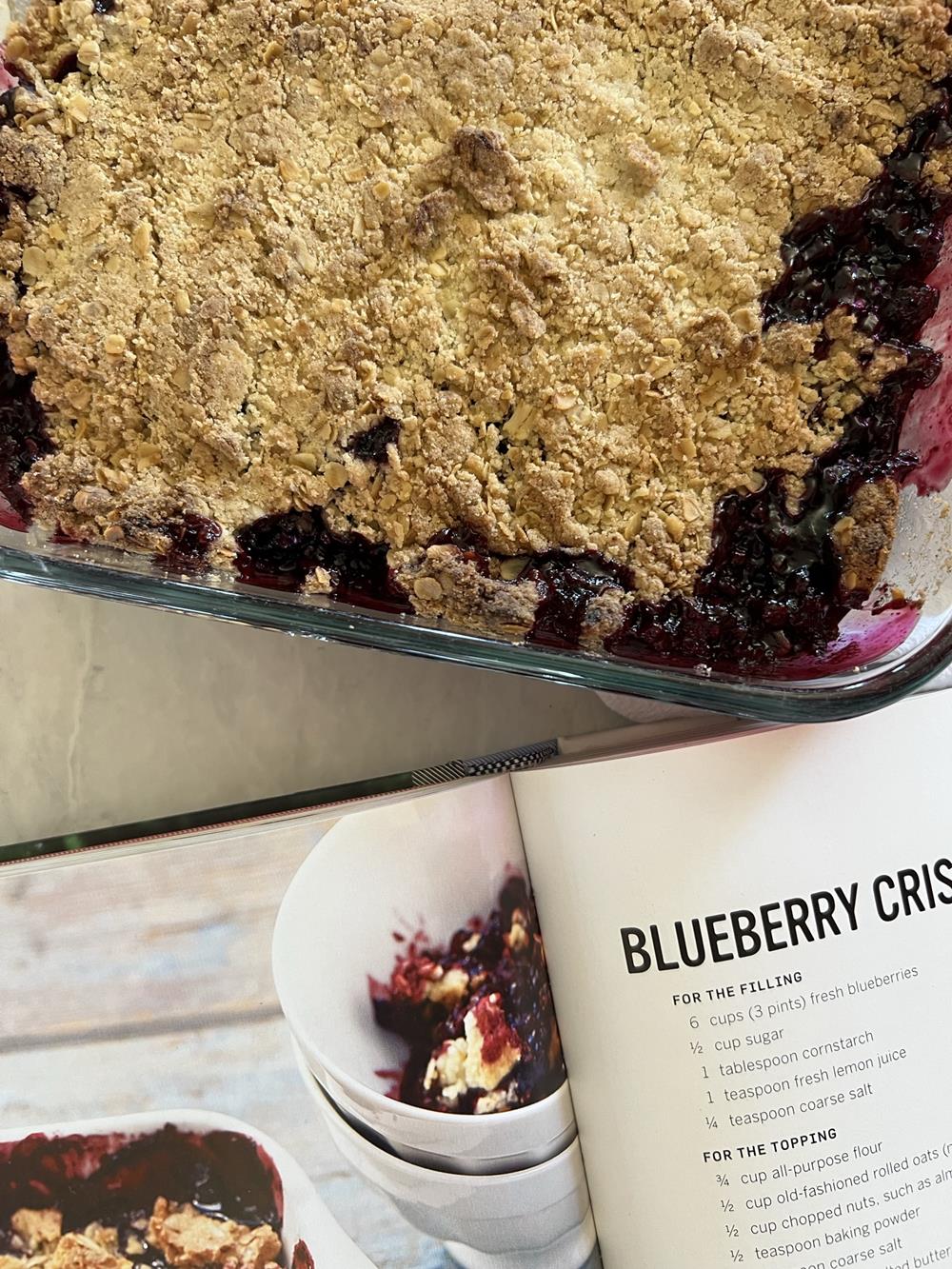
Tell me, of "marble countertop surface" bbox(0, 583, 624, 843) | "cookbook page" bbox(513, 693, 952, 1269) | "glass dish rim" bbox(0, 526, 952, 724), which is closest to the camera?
"glass dish rim" bbox(0, 526, 952, 724)

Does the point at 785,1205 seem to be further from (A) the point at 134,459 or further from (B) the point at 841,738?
(A) the point at 134,459

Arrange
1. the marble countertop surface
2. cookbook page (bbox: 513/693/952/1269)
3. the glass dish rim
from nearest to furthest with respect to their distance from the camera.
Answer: the glass dish rim → cookbook page (bbox: 513/693/952/1269) → the marble countertop surface

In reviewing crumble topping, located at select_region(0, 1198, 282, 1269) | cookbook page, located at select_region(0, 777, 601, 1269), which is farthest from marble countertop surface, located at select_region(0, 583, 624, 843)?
crumble topping, located at select_region(0, 1198, 282, 1269)

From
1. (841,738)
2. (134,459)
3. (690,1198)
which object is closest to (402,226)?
(134,459)

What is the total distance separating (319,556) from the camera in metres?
0.64

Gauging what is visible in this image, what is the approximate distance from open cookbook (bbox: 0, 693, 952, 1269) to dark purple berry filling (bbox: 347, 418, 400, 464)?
0.28 metres

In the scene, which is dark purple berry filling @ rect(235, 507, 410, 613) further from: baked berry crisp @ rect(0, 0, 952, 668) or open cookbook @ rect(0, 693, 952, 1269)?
open cookbook @ rect(0, 693, 952, 1269)

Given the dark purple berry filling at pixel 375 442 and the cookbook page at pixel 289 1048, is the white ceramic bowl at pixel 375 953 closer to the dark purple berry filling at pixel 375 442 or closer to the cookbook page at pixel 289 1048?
the cookbook page at pixel 289 1048

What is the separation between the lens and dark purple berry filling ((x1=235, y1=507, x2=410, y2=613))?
0.63 meters

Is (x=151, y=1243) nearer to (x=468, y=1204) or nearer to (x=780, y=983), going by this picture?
(x=468, y=1204)

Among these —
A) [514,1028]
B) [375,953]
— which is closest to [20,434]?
[375,953]

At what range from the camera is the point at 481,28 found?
0.62m

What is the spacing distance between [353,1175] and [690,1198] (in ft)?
0.88

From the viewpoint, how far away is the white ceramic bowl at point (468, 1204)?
0.73 m
